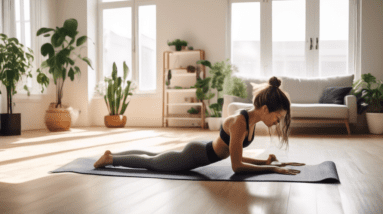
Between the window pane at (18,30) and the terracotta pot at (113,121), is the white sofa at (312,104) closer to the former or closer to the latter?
the terracotta pot at (113,121)

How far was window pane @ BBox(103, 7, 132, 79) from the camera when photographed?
6492 mm

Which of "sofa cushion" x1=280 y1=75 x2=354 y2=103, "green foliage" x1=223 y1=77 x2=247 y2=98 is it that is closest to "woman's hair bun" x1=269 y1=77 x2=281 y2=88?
"green foliage" x1=223 y1=77 x2=247 y2=98

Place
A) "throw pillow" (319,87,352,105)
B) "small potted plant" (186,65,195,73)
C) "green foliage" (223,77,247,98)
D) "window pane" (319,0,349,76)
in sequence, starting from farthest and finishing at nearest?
"small potted plant" (186,65,195,73) → "window pane" (319,0,349,76) → "green foliage" (223,77,247,98) → "throw pillow" (319,87,352,105)

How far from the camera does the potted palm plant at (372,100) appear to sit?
4.63 m

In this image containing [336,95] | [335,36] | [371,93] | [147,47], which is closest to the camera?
[336,95]

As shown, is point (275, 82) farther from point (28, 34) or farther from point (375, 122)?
point (28, 34)

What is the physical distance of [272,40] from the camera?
571 centimetres

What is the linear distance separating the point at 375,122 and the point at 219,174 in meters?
3.86

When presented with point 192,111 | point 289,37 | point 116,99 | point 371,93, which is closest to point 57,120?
point 116,99

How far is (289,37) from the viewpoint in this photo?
562 centimetres

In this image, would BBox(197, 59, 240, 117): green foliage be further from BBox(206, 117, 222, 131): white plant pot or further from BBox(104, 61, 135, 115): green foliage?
BBox(104, 61, 135, 115): green foliage

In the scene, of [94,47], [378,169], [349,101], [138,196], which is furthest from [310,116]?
[94,47]

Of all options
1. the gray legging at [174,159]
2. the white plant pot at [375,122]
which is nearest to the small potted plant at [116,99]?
the gray legging at [174,159]

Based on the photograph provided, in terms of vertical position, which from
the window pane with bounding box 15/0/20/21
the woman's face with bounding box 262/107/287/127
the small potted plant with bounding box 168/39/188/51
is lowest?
the woman's face with bounding box 262/107/287/127
